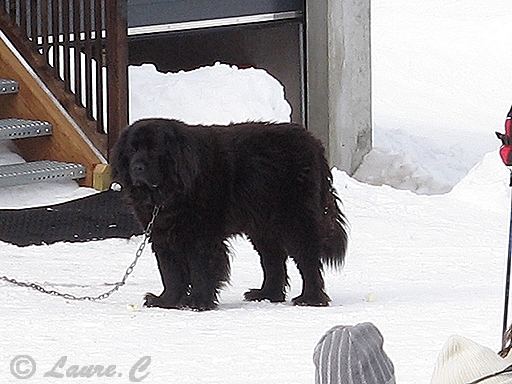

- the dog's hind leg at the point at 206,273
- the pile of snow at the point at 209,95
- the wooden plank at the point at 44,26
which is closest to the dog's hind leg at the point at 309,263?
the dog's hind leg at the point at 206,273

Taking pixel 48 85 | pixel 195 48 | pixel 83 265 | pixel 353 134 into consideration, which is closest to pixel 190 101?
pixel 195 48

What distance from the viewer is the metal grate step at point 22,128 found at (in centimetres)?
931

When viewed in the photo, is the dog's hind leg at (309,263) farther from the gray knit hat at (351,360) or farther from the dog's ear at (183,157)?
the gray knit hat at (351,360)

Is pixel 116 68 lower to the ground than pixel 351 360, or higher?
lower

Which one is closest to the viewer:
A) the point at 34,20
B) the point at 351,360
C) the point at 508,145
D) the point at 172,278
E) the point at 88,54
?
the point at 351,360

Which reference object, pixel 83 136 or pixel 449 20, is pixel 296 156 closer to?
pixel 83 136

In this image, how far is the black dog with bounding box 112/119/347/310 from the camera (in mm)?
6191

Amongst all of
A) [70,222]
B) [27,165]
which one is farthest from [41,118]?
[70,222]

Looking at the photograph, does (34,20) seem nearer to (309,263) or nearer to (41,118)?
(41,118)

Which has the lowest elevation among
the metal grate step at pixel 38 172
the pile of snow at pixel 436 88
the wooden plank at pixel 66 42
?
the pile of snow at pixel 436 88

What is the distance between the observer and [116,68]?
9484 millimetres

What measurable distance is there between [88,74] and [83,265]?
2462 millimetres

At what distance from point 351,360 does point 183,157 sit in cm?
417

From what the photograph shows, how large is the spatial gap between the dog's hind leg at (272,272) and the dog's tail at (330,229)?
219mm
